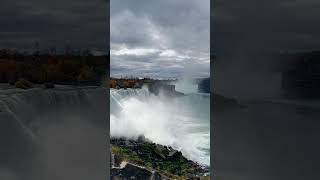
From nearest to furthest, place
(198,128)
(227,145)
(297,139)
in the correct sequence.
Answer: (297,139), (227,145), (198,128)

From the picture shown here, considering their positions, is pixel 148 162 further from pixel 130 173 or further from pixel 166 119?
pixel 166 119

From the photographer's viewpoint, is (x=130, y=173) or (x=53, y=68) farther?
(x=130, y=173)

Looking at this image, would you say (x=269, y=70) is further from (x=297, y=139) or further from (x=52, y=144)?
(x=52, y=144)

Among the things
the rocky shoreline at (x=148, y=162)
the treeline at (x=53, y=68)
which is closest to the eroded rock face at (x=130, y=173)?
the rocky shoreline at (x=148, y=162)

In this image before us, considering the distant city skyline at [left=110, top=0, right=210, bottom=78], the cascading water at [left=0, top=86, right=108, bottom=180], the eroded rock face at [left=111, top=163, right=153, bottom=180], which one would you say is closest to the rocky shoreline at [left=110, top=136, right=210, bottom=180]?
the eroded rock face at [left=111, top=163, right=153, bottom=180]

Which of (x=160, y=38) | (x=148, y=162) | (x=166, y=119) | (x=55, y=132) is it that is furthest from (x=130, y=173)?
(x=160, y=38)

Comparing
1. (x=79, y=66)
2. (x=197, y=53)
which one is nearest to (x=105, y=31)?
(x=79, y=66)
